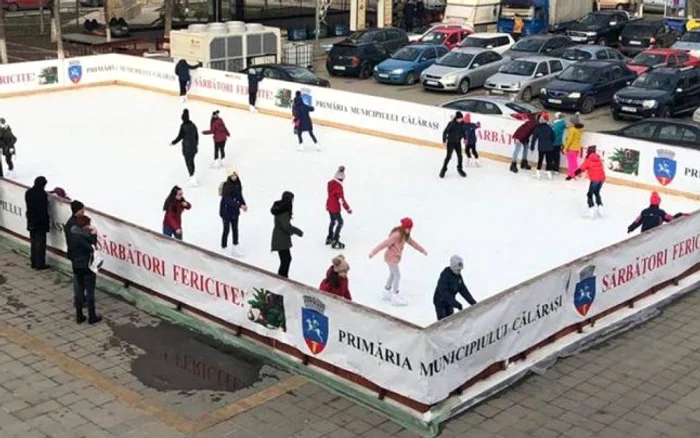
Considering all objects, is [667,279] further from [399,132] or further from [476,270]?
[399,132]

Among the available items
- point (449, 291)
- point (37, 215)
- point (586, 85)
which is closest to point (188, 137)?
point (37, 215)

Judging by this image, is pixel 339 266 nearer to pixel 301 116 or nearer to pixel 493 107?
pixel 301 116

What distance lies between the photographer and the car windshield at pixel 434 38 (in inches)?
1534

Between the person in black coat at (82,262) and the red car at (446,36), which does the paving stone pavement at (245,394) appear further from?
the red car at (446,36)

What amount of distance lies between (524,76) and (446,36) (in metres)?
8.71

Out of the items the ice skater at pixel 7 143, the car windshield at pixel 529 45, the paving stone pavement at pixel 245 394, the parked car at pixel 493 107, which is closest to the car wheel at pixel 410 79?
the car windshield at pixel 529 45

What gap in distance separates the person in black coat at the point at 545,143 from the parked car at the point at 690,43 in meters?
16.0

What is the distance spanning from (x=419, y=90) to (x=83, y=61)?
35.7ft

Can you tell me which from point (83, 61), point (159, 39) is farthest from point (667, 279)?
point (159, 39)

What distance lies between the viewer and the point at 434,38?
1547 inches

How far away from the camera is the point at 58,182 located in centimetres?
2022

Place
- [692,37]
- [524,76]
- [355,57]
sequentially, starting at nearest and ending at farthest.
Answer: [524,76], [355,57], [692,37]

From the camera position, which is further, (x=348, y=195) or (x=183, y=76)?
(x=183, y=76)

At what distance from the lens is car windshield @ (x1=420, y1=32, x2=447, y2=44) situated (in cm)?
3897
